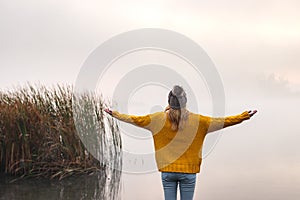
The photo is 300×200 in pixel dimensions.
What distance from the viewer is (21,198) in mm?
5977

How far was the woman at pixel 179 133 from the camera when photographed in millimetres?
3432

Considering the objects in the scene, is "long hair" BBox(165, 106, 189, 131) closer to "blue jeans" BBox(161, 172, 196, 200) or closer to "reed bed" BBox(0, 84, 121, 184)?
"blue jeans" BBox(161, 172, 196, 200)

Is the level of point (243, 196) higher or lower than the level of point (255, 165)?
lower

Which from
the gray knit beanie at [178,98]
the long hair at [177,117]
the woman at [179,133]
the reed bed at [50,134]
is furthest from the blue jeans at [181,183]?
the reed bed at [50,134]

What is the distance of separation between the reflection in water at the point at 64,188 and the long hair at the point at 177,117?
302 cm

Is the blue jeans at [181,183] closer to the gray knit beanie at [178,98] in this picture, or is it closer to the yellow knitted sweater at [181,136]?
the yellow knitted sweater at [181,136]

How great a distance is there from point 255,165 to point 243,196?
2.51 meters

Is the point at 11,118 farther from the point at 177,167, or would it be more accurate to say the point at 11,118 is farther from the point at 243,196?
the point at 177,167

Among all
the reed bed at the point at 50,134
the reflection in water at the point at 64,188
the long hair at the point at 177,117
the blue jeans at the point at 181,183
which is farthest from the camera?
the reed bed at the point at 50,134

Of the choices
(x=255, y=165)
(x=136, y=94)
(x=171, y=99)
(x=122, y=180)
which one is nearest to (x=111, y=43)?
(x=136, y=94)

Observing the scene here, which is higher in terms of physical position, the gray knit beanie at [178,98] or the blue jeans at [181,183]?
the gray knit beanie at [178,98]

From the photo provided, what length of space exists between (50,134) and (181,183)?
4019 mm

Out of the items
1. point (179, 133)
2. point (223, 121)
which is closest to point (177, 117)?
point (179, 133)

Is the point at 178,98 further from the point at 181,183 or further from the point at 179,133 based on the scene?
the point at 181,183
